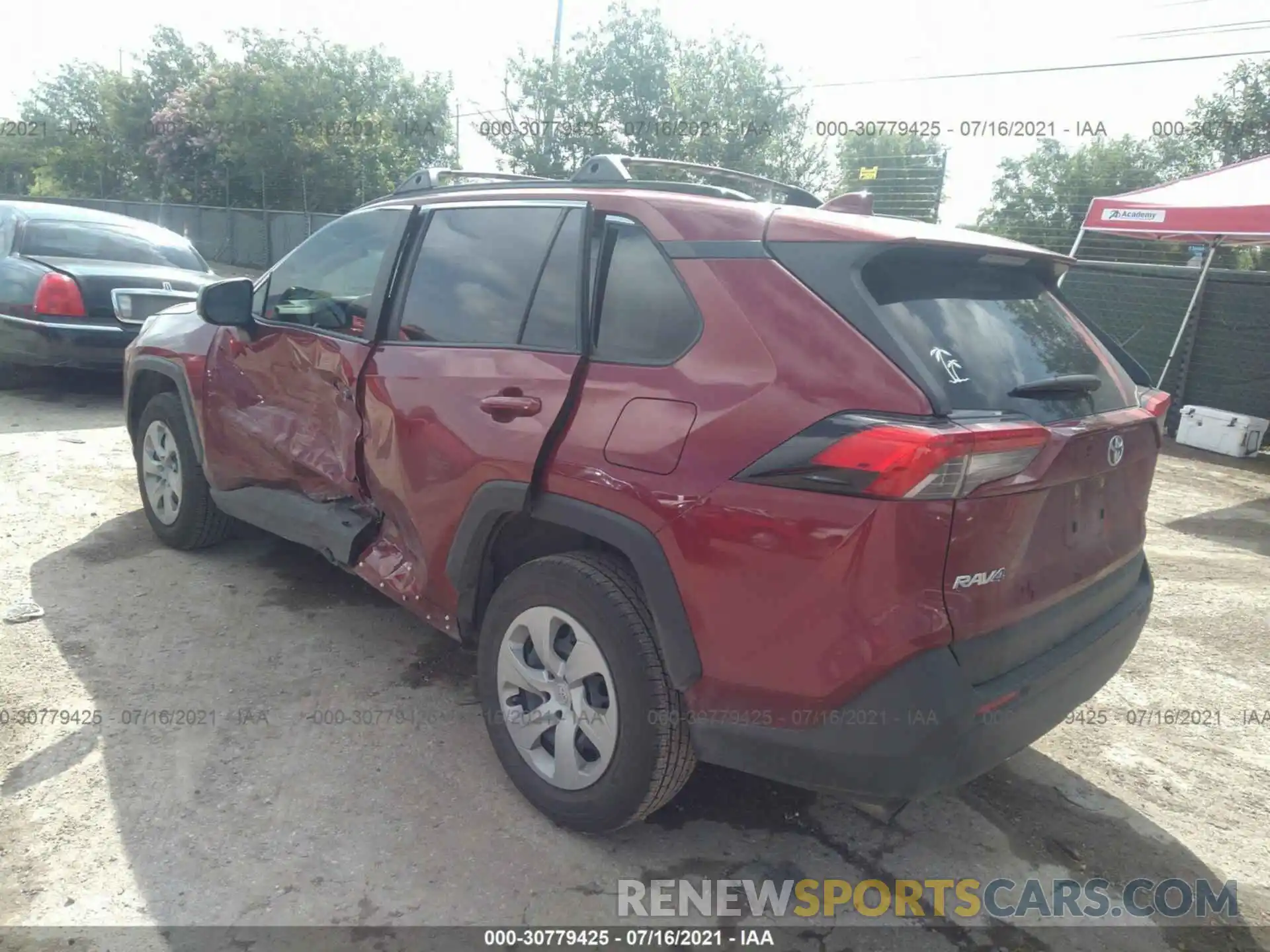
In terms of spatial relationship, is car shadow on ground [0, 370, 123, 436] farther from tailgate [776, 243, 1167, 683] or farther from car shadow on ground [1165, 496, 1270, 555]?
car shadow on ground [1165, 496, 1270, 555]

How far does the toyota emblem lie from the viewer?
7.93ft

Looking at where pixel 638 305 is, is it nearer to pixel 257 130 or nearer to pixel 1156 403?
pixel 1156 403

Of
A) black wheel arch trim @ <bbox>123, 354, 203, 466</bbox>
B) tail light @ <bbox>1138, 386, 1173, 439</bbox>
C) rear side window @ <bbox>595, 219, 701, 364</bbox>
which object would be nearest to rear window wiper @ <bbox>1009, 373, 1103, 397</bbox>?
tail light @ <bbox>1138, 386, 1173, 439</bbox>

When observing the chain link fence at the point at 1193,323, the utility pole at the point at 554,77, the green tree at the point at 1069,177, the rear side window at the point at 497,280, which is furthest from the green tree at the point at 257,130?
the rear side window at the point at 497,280

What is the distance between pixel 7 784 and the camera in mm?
2777

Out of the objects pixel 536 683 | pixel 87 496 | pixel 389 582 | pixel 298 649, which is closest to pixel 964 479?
pixel 536 683

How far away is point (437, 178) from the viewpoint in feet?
12.5

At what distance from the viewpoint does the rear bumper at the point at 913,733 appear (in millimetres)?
2027

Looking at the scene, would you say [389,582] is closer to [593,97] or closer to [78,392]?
[78,392]

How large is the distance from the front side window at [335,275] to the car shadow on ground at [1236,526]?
Answer: 5.76m

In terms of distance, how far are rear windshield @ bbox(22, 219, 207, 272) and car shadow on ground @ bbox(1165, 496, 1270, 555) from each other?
852 cm

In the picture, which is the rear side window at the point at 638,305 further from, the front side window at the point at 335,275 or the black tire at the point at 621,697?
the front side window at the point at 335,275

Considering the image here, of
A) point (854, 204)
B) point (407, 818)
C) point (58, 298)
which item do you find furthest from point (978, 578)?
point (58, 298)

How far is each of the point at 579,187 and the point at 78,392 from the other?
731 centimetres
